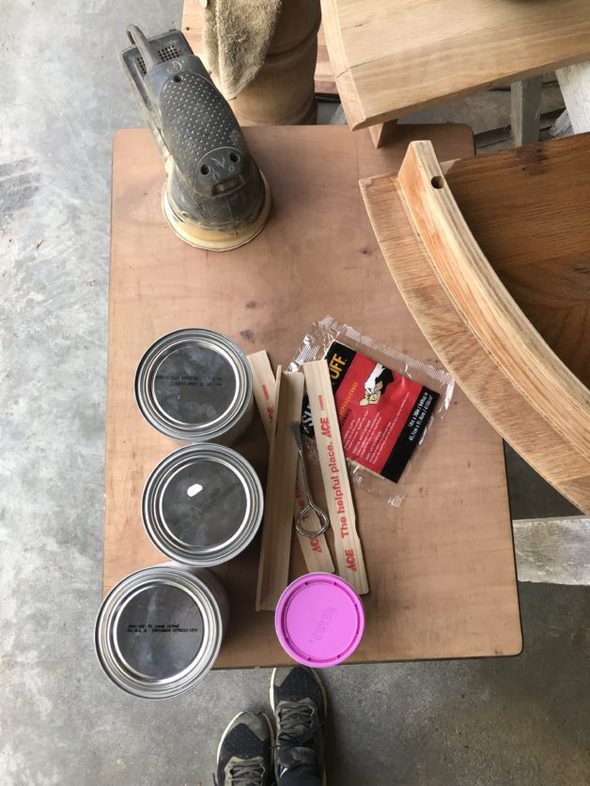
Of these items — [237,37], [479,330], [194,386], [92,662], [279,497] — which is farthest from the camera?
[92,662]

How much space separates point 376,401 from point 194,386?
28 cm

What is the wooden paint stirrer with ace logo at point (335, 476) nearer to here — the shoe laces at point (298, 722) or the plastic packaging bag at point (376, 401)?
the plastic packaging bag at point (376, 401)

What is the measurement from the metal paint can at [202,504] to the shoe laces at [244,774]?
2.87ft

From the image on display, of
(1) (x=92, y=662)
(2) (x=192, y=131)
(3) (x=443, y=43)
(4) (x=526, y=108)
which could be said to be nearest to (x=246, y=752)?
(1) (x=92, y=662)

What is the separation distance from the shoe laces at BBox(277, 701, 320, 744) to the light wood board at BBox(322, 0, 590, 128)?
121cm

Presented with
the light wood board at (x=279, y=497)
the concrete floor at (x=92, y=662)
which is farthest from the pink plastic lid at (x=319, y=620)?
the concrete floor at (x=92, y=662)

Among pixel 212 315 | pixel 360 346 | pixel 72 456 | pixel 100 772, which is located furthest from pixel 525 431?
pixel 100 772

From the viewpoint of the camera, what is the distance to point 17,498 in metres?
1.48

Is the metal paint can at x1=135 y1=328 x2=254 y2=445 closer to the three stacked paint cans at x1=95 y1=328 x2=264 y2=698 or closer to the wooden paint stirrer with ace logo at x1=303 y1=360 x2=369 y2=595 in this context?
the three stacked paint cans at x1=95 y1=328 x2=264 y2=698

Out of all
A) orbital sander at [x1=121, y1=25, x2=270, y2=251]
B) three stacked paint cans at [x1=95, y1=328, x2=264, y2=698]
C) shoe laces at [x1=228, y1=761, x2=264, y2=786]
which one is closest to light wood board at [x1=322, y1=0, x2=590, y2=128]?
orbital sander at [x1=121, y1=25, x2=270, y2=251]

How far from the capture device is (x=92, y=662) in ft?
4.64

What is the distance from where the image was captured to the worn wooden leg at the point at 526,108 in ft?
4.00

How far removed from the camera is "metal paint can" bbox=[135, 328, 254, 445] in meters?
0.72

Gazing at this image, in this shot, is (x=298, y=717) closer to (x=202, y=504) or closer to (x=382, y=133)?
(x=202, y=504)
